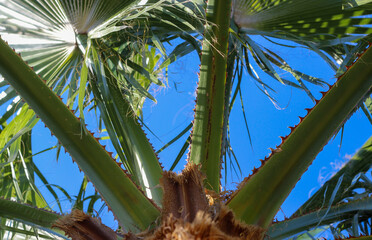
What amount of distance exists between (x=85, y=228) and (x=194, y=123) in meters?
0.69

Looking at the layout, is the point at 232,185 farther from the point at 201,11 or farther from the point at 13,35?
the point at 13,35

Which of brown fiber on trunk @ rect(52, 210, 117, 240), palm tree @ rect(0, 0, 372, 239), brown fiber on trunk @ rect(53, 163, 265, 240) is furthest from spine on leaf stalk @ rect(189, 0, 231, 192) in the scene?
brown fiber on trunk @ rect(52, 210, 117, 240)

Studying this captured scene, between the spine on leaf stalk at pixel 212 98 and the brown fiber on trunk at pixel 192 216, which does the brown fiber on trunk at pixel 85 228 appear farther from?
the spine on leaf stalk at pixel 212 98

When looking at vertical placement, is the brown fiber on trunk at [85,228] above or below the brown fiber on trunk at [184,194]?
above

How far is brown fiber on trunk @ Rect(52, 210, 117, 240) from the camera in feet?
4.91

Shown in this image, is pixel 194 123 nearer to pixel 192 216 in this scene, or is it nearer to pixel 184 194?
pixel 184 194

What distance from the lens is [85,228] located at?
1.50 m

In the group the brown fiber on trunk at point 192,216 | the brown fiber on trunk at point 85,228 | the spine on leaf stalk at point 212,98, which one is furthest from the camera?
the spine on leaf stalk at point 212,98

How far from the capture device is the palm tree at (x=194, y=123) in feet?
5.21

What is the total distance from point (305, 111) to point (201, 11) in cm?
72

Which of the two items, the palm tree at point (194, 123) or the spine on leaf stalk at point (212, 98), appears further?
the spine on leaf stalk at point (212, 98)

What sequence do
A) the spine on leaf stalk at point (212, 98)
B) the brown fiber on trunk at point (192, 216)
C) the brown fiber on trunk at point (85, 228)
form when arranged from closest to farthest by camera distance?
1. the brown fiber on trunk at point (192, 216)
2. the brown fiber on trunk at point (85, 228)
3. the spine on leaf stalk at point (212, 98)

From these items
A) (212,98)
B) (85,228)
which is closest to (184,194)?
(85,228)

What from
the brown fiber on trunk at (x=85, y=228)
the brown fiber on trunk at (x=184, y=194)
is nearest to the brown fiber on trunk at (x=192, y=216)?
the brown fiber on trunk at (x=184, y=194)
